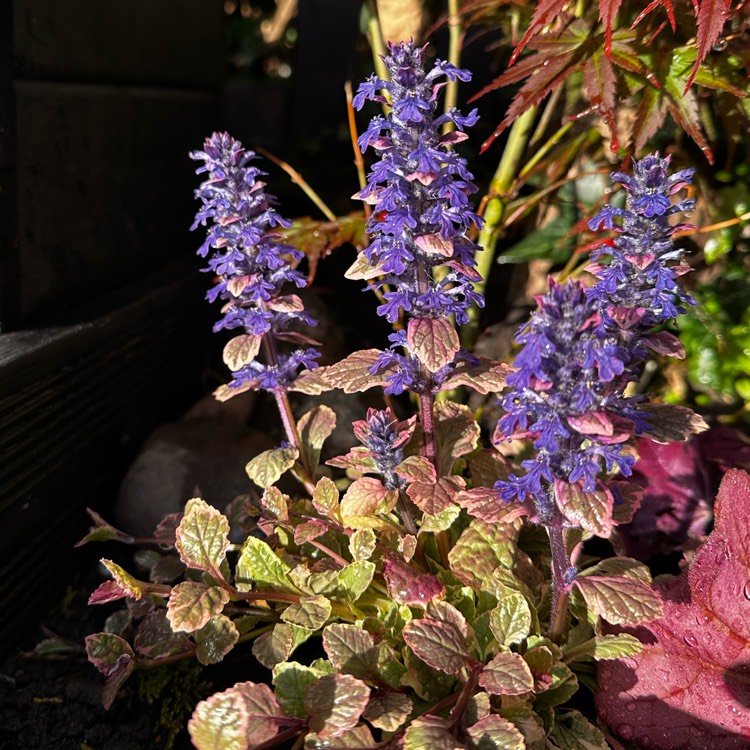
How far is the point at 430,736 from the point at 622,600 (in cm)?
39

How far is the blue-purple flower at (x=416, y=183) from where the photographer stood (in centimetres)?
117

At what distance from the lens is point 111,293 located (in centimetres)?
226

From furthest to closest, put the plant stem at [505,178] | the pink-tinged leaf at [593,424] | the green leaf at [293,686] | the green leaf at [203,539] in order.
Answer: the plant stem at [505,178]
the green leaf at [203,539]
the green leaf at [293,686]
the pink-tinged leaf at [593,424]

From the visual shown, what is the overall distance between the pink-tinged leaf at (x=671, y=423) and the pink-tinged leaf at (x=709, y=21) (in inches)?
23.8

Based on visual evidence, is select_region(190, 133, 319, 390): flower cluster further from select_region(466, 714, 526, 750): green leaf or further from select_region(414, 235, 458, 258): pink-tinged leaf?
select_region(466, 714, 526, 750): green leaf

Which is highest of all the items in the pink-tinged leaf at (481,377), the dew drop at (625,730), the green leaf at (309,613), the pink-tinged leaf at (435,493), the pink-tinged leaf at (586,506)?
the pink-tinged leaf at (481,377)

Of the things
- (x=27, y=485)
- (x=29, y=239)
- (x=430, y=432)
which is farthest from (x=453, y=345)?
(x=29, y=239)

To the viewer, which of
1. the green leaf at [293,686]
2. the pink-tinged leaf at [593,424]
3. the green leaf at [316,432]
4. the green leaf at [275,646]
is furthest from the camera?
the green leaf at [316,432]

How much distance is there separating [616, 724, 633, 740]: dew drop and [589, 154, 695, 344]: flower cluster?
0.71m

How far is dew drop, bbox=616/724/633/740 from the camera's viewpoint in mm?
1319

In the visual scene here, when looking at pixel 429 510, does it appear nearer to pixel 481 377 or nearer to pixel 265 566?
pixel 481 377

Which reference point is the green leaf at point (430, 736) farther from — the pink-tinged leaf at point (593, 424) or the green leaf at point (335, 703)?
the pink-tinged leaf at point (593, 424)

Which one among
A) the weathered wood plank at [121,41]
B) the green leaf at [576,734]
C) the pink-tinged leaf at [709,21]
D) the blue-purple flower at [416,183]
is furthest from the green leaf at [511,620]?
the weathered wood plank at [121,41]

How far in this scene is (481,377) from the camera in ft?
4.41
